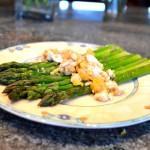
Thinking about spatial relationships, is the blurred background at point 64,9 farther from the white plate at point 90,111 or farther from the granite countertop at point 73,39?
the white plate at point 90,111

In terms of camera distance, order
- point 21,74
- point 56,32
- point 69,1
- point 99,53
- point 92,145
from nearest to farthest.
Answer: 1. point 92,145
2. point 21,74
3. point 99,53
4. point 56,32
5. point 69,1

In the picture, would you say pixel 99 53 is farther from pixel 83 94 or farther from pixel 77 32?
pixel 77 32

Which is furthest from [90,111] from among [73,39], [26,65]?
[73,39]

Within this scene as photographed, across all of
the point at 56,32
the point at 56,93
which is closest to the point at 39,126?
the point at 56,93

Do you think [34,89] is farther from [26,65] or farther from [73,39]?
[73,39]

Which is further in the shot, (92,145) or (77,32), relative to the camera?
(77,32)

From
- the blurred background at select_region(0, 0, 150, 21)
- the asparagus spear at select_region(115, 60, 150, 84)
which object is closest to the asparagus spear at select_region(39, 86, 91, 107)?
the asparagus spear at select_region(115, 60, 150, 84)

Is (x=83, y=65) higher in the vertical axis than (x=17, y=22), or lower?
higher
